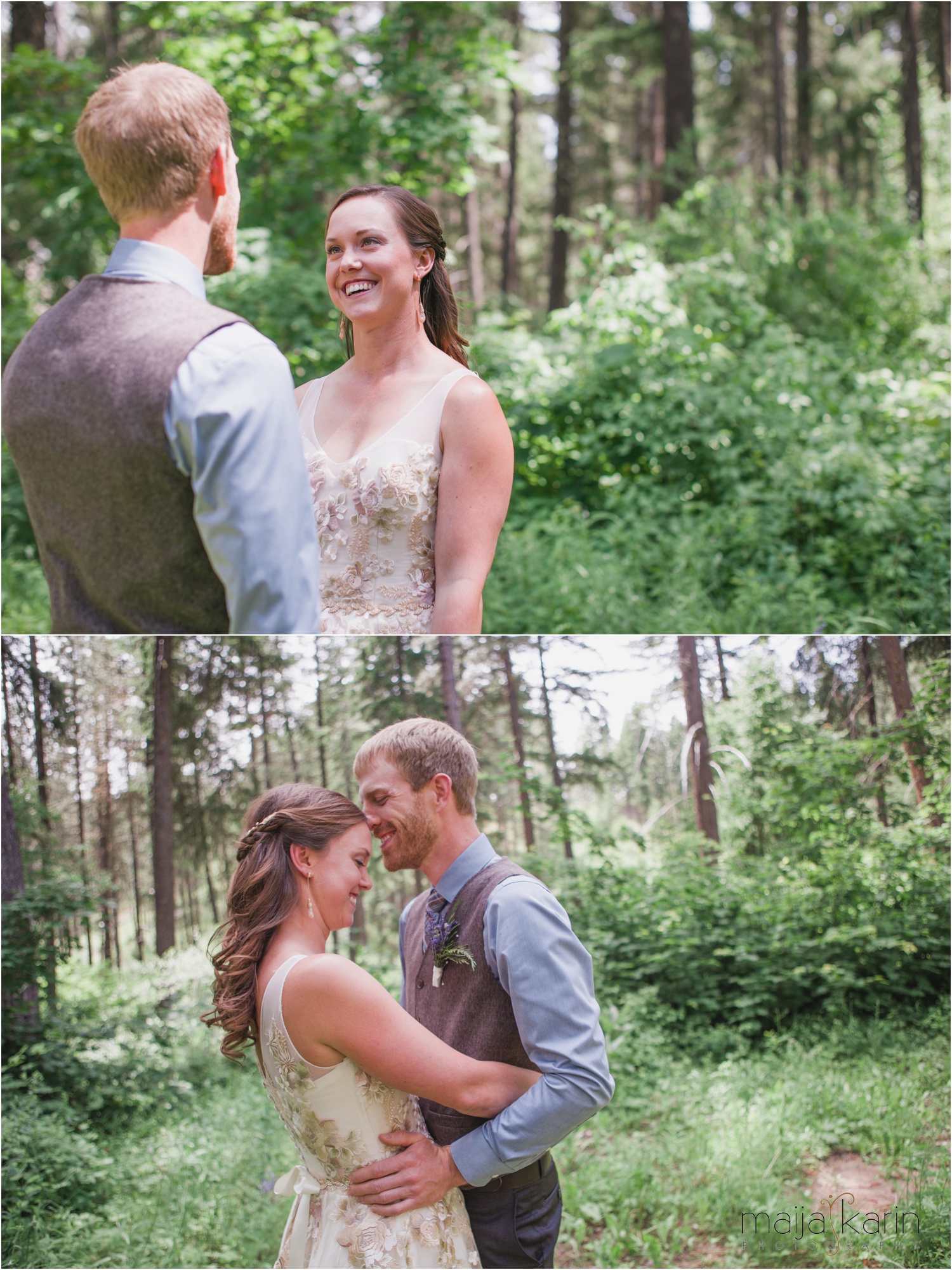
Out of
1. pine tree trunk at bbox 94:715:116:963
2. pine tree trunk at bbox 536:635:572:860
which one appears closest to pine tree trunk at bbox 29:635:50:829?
pine tree trunk at bbox 94:715:116:963

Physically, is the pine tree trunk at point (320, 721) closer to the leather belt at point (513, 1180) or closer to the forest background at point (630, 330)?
the leather belt at point (513, 1180)

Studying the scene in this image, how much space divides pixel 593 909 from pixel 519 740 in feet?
2.21

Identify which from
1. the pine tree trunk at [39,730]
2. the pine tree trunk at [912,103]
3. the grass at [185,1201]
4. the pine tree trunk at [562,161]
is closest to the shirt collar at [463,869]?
the pine tree trunk at [39,730]

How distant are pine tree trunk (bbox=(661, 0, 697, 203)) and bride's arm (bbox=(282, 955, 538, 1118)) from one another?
9.85 meters

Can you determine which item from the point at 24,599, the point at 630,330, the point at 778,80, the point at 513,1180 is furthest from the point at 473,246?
the point at 513,1180

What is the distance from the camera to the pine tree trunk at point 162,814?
264 centimetres

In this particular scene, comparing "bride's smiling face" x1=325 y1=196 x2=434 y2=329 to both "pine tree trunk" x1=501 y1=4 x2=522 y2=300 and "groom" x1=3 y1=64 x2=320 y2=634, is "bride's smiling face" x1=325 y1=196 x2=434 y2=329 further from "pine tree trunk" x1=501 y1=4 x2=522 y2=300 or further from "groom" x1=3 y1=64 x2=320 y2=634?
"pine tree trunk" x1=501 y1=4 x2=522 y2=300

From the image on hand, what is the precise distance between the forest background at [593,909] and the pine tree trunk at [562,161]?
12854mm

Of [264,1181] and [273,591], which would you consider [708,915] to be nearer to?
[264,1181]

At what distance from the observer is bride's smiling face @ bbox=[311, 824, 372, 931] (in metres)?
1.87

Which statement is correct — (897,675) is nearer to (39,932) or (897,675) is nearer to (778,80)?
(39,932)

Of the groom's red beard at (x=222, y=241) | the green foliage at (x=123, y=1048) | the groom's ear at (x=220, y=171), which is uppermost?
the groom's ear at (x=220, y=171)

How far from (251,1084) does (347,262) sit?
2.74m

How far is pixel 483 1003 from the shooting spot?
1.94m
